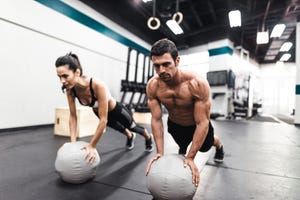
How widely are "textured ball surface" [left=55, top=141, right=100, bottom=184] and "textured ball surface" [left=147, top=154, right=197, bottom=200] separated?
58 cm

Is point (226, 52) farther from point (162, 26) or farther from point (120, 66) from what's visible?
point (120, 66)

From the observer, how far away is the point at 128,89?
20.1 feet

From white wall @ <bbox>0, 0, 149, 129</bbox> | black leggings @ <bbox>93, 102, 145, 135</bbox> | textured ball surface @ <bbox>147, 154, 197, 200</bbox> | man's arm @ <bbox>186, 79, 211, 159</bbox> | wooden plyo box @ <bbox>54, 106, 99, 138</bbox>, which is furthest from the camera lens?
white wall @ <bbox>0, 0, 149, 129</bbox>

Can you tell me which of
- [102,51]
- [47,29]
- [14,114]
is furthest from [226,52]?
[14,114]

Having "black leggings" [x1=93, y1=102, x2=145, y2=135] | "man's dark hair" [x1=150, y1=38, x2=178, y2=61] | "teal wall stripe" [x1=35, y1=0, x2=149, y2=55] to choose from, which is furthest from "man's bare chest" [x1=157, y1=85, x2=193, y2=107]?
"teal wall stripe" [x1=35, y1=0, x2=149, y2=55]

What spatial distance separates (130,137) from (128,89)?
338 centimetres

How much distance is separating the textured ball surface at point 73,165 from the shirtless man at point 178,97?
0.53m

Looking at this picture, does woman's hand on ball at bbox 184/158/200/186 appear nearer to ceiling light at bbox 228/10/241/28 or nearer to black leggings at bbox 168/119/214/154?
black leggings at bbox 168/119/214/154

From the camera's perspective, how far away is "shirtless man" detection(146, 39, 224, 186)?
1.23 metres

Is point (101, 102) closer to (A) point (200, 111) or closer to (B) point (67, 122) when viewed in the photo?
(A) point (200, 111)

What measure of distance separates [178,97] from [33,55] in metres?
3.77

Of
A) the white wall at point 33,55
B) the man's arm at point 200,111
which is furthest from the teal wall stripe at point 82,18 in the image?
the man's arm at point 200,111

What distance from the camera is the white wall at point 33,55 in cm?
362

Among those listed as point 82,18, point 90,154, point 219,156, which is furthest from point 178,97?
point 82,18
